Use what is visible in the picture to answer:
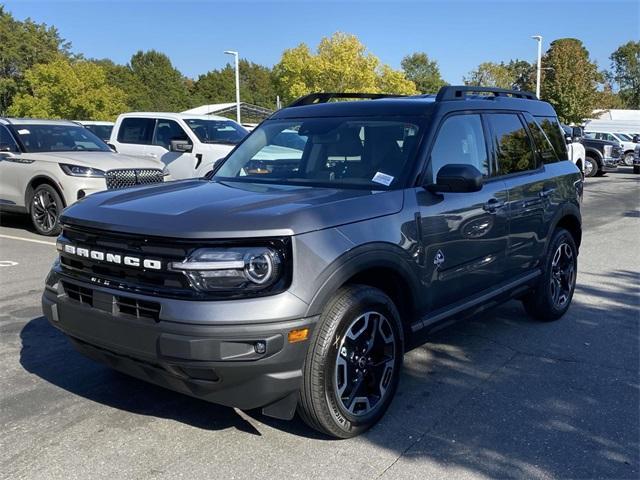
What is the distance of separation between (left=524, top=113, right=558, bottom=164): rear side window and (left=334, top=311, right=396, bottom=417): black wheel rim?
8.62ft

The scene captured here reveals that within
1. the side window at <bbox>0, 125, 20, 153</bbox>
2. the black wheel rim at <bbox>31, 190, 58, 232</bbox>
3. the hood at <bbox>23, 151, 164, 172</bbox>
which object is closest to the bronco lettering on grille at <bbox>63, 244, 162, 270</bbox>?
the hood at <bbox>23, 151, 164, 172</bbox>

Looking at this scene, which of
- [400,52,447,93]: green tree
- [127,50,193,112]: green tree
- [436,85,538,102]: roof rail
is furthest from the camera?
[400,52,447,93]: green tree

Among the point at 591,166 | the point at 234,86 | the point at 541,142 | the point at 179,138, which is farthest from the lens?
the point at 234,86

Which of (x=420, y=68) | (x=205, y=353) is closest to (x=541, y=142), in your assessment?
(x=205, y=353)

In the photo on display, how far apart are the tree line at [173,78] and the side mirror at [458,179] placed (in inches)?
1570

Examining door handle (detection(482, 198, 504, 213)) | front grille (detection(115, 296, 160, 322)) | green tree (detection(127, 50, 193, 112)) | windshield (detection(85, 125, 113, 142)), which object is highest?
green tree (detection(127, 50, 193, 112))

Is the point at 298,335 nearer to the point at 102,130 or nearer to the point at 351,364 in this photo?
the point at 351,364

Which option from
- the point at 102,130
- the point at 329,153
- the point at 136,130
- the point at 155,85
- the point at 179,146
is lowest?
the point at 329,153

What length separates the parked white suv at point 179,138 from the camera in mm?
11594

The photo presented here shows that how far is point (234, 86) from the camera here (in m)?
96.1

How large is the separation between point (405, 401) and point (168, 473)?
1.53 metres

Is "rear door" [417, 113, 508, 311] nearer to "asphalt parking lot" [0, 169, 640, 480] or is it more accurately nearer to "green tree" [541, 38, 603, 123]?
"asphalt parking lot" [0, 169, 640, 480]

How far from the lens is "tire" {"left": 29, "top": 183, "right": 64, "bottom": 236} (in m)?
9.21

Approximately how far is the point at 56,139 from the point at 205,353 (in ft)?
28.3
